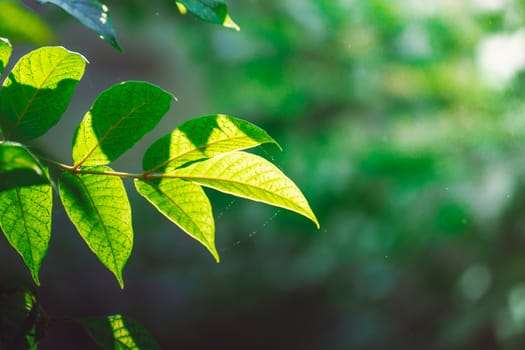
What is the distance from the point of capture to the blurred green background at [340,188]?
189 centimetres

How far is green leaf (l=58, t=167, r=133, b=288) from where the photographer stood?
0.92 feet

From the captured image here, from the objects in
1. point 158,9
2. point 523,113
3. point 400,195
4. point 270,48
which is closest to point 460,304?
point 400,195

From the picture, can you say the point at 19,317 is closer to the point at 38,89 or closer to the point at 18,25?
the point at 38,89

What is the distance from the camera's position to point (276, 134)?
2.61m

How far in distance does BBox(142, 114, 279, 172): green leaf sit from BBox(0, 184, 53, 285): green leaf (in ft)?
0.18

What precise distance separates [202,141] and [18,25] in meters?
0.30

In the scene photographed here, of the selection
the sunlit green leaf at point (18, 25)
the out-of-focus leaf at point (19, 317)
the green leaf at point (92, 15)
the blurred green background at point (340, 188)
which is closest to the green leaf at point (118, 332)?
the out-of-focus leaf at point (19, 317)

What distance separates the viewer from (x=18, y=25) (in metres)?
0.48

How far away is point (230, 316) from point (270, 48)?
4.63 ft

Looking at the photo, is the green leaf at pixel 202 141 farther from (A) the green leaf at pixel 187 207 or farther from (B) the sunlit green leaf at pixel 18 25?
(B) the sunlit green leaf at pixel 18 25

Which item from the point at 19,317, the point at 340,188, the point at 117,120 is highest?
the point at 340,188

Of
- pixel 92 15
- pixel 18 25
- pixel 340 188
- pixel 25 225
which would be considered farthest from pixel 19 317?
pixel 340 188

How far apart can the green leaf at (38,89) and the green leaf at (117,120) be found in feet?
Result: 0.06

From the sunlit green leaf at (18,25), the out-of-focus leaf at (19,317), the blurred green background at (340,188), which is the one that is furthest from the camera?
the blurred green background at (340,188)
